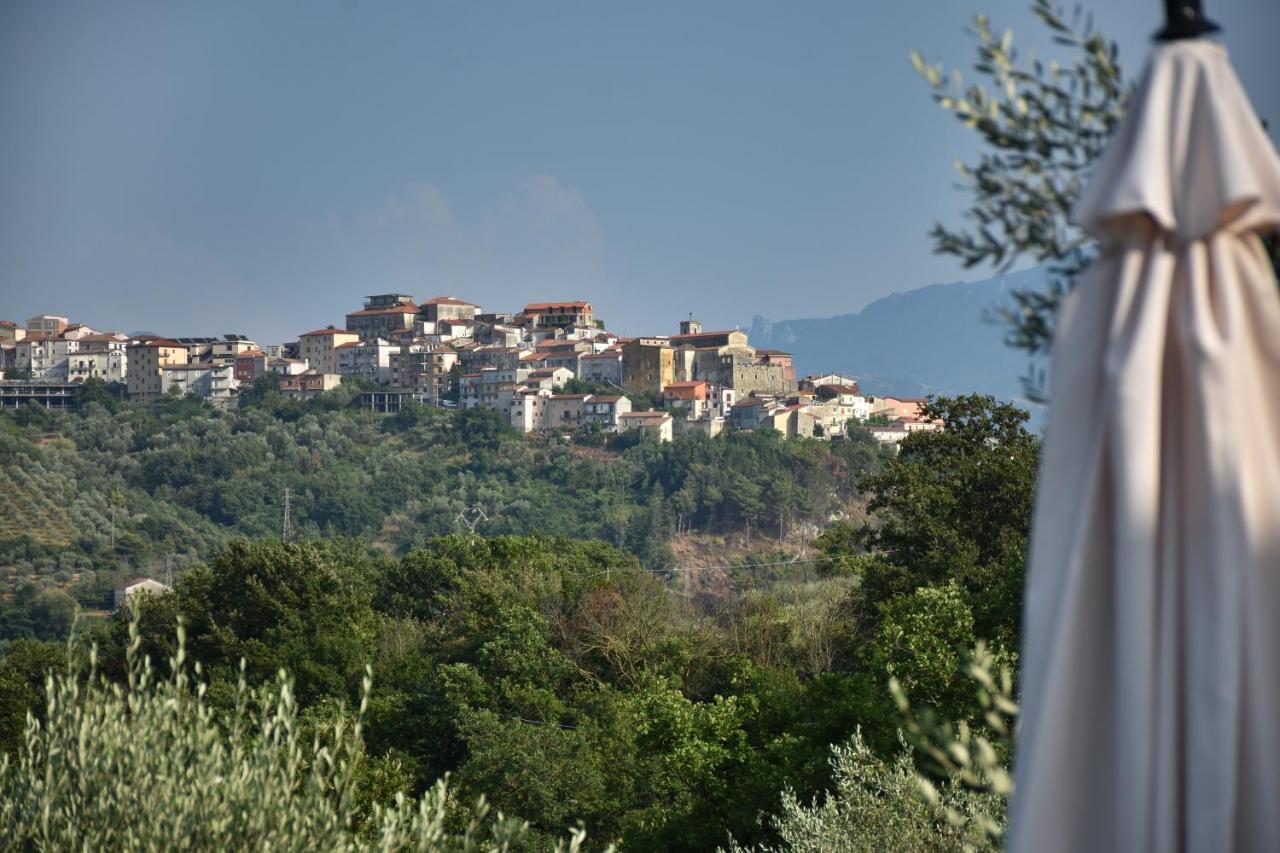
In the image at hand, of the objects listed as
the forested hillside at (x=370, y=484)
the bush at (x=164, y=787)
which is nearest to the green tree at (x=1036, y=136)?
the bush at (x=164, y=787)

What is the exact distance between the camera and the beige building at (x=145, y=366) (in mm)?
96750

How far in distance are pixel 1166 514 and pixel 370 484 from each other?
252ft

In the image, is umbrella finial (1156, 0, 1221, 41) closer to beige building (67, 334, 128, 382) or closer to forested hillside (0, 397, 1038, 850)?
forested hillside (0, 397, 1038, 850)

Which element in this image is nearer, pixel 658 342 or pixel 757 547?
pixel 757 547

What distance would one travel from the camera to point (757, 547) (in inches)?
2788

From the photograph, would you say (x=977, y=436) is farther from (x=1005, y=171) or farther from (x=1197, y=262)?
(x=1197, y=262)

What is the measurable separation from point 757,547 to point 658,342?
26.5 metres

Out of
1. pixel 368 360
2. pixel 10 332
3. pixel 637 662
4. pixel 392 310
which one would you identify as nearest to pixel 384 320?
pixel 392 310

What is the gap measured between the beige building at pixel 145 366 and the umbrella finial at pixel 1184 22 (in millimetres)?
101510

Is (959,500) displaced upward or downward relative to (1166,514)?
downward

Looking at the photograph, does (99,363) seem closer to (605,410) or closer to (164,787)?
(605,410)

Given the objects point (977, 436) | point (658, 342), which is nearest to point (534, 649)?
point (977, 436)

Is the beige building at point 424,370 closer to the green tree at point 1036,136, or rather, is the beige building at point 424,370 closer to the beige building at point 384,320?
the beige building at point 384,320

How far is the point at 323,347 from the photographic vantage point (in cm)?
10512
